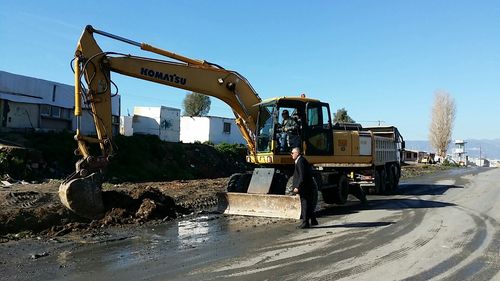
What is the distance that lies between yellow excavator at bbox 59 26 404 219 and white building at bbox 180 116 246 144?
3595cm

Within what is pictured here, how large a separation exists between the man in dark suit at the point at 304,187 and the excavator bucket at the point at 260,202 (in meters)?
0.73

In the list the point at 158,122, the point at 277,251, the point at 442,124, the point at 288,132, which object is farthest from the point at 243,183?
the point at 442,124

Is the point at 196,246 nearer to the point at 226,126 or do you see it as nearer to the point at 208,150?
the point at 208,150

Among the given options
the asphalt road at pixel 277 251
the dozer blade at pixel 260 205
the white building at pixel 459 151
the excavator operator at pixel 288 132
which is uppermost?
the white building at pixel 459 151

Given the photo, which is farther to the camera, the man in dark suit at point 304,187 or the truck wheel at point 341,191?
the truck wheel at point 341,191

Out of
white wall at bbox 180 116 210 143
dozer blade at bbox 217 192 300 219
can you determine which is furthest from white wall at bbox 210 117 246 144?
dozer blade at bbox 217 192 300 219

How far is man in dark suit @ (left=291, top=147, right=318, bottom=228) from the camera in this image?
11.6m

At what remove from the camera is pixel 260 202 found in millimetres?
13242

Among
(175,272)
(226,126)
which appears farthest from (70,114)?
(175,272)

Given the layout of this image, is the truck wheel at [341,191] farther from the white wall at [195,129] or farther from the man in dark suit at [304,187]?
the white wall at [195,129]

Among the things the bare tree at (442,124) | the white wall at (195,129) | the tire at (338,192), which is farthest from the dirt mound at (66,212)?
the bare tree at (442,124)

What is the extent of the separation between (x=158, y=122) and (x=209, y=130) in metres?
5.71

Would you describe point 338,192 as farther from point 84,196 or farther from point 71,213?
point 71,213

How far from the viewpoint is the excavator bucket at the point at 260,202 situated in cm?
1270
